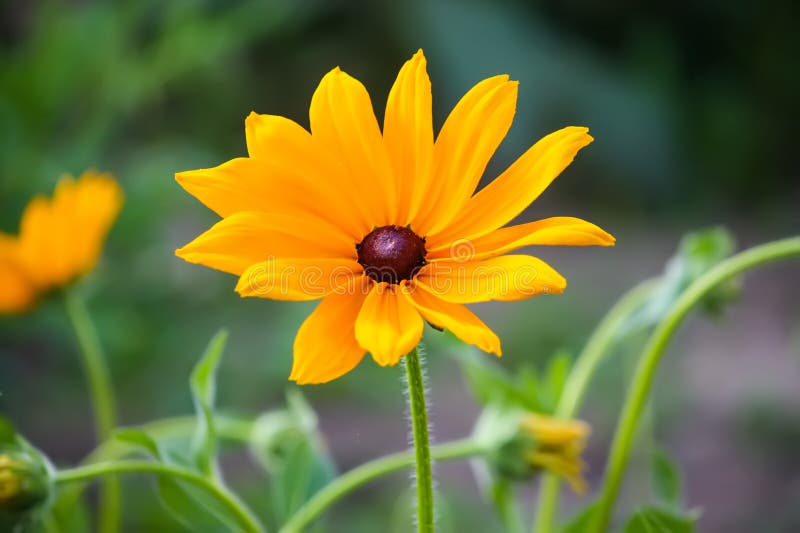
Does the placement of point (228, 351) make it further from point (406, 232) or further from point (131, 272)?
point (406, 232)

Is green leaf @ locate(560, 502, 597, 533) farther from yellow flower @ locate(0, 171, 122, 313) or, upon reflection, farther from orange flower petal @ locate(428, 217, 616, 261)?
yellow flower @ locate(0, 171, 122, 313)

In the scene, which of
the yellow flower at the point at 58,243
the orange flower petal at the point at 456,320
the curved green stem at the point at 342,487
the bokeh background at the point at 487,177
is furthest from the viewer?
the bokeh background at the point at 487,177

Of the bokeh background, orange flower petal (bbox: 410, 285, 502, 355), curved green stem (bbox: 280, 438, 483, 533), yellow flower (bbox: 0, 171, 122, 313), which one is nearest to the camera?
orange flower petal (bbox: 410, 285, 502, 355)

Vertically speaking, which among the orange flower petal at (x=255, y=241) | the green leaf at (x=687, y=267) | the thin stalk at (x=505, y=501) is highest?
the green leaf at (x=687, y=267)

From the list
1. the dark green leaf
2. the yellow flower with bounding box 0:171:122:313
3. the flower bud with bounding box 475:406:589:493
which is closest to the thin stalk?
the flower bud with bounding box 475:406:589:493

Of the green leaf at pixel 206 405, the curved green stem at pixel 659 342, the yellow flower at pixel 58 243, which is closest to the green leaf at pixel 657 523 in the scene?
the curved green stem at pixel 659 342

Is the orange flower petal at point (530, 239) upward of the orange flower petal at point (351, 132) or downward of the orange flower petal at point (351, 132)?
downward

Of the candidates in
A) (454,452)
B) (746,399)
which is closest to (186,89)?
(746,399)

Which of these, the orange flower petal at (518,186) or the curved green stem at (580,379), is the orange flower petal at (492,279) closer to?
the orange flower petal at (518,186)
